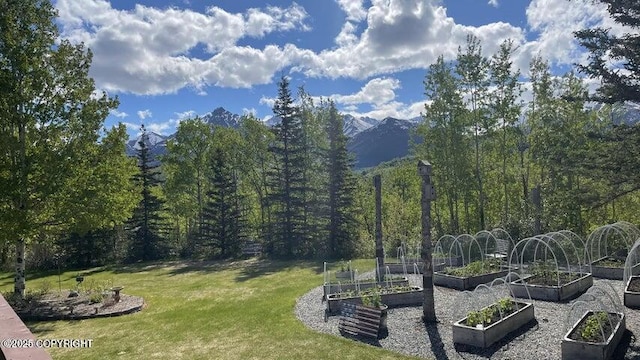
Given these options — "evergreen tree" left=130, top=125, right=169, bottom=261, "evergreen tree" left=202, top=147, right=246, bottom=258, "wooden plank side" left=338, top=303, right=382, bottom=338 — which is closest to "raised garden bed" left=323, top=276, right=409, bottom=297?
"wooden plank side" left=338, top=303, right=382, bottom=338

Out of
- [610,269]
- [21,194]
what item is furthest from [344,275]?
[21,194]

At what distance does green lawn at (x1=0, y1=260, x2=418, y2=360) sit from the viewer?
12.3 m

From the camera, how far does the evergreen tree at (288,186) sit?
33938 millimetres

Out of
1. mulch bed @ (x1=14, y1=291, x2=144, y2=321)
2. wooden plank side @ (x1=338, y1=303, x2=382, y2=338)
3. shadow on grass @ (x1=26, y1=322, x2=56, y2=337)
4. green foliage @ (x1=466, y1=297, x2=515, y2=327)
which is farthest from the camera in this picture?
mulch bed @ (x1=14, y1=291, x2=144, y2=321)

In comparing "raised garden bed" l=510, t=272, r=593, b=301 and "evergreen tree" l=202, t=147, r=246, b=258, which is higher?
"evergreen tree" l=202, t=147, r=246, b=258

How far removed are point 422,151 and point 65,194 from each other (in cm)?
2575

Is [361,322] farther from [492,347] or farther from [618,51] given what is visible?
[618,51]

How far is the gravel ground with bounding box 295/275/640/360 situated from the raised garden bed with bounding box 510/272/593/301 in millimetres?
551

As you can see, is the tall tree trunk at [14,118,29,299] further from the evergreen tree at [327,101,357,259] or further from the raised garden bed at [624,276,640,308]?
the raised garden bed at [624,276,640,308]

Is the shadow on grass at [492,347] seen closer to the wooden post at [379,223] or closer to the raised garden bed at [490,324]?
the raised garden bed at [490,324]

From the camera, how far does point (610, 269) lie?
19719 millimetres

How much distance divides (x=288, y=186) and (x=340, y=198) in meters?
4.57

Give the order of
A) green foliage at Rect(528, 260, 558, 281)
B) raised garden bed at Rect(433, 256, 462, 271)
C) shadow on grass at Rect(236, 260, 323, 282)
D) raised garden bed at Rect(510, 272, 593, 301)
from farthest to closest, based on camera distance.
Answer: shadow on grass at Rect(236, 260, 323, 282) → raised garden bed at Rect(433, 256, 462, 271) → green foliage at Rect(528, 260, 558, 281) → raised garden bed at Rect(510, 272, 593, 301)

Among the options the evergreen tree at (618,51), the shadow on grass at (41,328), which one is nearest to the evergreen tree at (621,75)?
the evergreen tree at (618,51)
